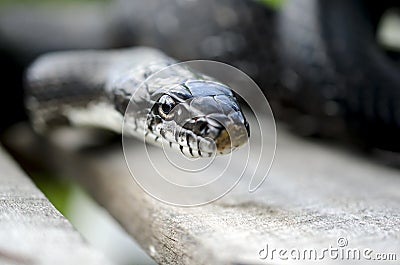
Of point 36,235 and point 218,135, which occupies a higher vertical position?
point 218,135

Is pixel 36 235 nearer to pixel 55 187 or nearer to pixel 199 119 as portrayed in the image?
pixel 199 119

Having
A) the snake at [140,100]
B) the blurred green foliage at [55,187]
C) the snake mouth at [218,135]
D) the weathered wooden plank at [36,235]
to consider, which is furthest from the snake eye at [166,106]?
the blurred green foliage at [55,187]

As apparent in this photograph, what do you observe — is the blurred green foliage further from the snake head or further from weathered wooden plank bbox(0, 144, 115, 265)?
weathered wooden plank bbox(0, 144, 115, 265)

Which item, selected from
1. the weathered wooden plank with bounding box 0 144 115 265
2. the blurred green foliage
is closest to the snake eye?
the weathered wooden plank with bounding box 0 144 115 265

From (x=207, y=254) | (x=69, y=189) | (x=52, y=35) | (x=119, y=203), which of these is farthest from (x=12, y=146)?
(x=207, y=254)

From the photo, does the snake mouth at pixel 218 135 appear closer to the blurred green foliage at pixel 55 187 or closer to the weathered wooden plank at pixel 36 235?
the weathered wooden plank at pixel 36 235

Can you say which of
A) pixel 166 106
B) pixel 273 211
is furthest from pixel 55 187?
pixel 273 211

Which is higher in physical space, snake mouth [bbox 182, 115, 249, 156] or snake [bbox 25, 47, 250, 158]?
snake [bbox 25, 47, 250, 158]
